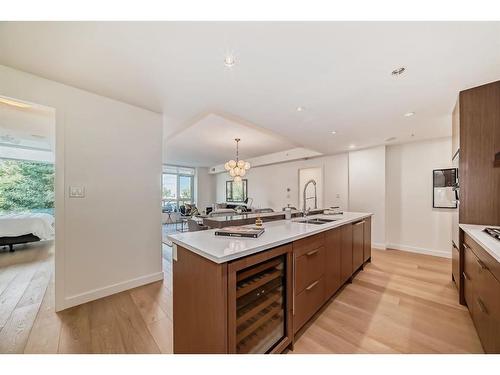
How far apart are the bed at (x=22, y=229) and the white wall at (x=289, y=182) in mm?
A: 5739

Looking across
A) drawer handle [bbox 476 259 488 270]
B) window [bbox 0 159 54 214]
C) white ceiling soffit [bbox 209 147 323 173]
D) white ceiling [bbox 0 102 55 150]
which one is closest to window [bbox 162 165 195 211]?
white ceiling soffit [bbox 209 147 323 173]

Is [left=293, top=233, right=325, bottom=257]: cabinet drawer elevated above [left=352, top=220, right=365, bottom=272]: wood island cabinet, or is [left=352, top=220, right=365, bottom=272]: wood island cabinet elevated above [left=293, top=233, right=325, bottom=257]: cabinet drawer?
[left=293, top=233, right=325, bottom=257]: cabinet drawer

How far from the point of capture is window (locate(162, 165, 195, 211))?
27.5 ft

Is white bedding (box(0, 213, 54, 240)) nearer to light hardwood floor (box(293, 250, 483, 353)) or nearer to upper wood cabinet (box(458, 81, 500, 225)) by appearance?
light hardwood floor (box(293, 250, 483, 353))

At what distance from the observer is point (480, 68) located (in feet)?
5.39

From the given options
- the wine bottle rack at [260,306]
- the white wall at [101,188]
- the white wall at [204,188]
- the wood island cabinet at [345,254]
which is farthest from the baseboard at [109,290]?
the white wall at [204,188]

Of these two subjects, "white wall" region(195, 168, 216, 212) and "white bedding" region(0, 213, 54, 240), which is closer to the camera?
"white bedding" region(0, 213, 54, 240)

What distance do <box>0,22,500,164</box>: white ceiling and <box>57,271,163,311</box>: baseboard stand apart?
2.19m

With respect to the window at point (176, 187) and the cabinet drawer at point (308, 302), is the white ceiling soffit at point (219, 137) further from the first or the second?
the window at point (176, 187)

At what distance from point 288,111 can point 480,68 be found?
172cm

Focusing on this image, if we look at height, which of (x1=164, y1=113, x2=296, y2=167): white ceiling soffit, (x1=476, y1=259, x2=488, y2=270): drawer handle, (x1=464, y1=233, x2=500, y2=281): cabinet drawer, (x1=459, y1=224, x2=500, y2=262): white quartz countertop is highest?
(x1=164, y1=113, x2=296, y2=167): white ceiling soffit

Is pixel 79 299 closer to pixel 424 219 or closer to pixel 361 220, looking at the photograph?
pixel 361 220

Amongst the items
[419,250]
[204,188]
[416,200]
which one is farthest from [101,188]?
[204,188]
